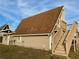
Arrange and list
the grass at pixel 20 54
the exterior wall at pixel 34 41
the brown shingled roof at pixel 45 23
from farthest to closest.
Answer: the brown shingled roof at pixel 45 23, the exterior wall at pixel 34 41, the grass at pixel 20 54

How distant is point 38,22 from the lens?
80.4 ft

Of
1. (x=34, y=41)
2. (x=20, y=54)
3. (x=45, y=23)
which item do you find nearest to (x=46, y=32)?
(x=45, y=23)

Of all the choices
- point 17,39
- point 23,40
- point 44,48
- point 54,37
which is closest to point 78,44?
point 54,37

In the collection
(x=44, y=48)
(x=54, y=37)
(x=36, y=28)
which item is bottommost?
(x=44, y=48)

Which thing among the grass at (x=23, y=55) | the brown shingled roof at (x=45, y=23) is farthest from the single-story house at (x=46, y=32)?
the grass at (x=23, y=55)

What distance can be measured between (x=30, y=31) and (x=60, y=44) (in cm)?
938

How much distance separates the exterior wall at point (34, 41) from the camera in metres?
20.5

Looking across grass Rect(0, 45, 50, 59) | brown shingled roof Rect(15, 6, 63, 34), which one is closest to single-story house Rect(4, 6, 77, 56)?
brown shingled roof Rect(15, 6, 63, 34)

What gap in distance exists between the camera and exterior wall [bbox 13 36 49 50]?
20.5 meters

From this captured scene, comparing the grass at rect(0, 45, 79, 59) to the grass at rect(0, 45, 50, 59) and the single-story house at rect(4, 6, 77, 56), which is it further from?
the single-story house at rect(4, 6, 77, 56)

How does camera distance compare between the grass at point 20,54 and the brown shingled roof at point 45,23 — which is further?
the brown shingled roof at point 45,23

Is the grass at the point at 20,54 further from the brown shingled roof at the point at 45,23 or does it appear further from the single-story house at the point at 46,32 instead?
the brown shingled roof at the point at 45,23

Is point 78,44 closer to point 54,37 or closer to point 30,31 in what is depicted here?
point 54,37

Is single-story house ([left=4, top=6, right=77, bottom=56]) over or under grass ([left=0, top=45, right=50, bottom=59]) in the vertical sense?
over
